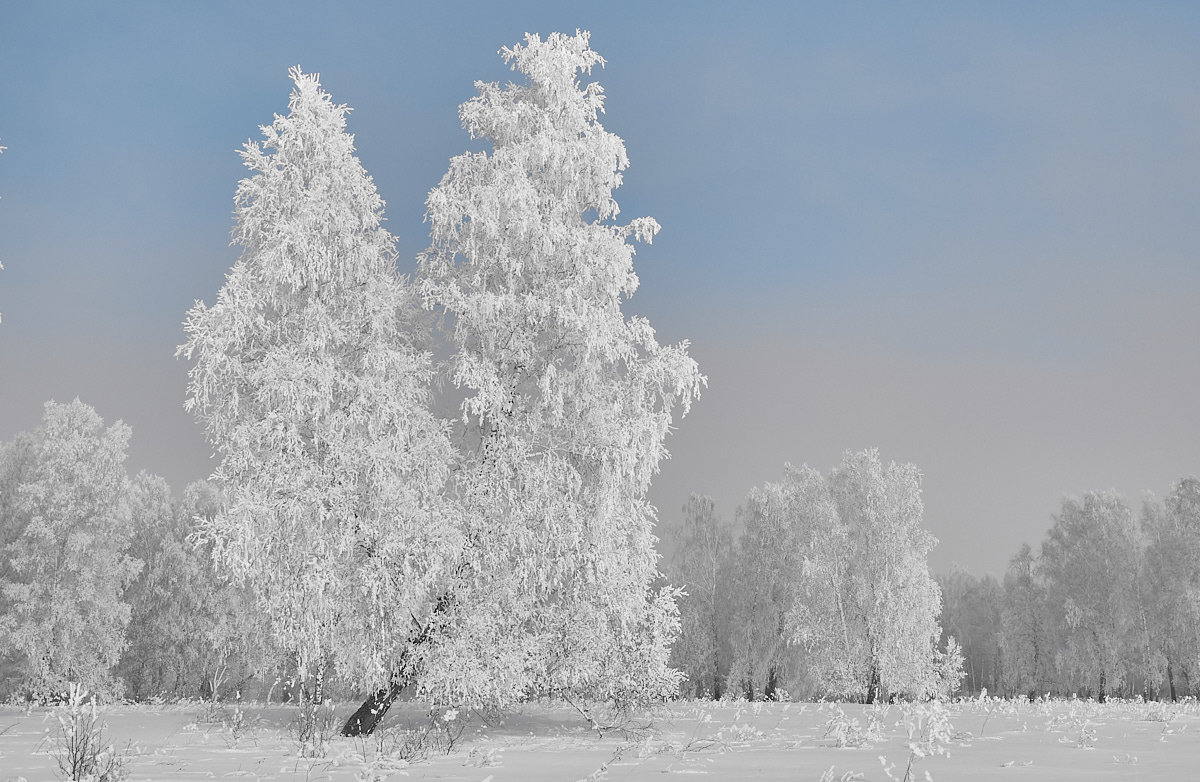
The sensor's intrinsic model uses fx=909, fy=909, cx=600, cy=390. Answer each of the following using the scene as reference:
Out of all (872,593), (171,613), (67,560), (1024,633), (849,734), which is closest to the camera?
(849,734)

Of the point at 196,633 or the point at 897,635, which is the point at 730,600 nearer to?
the point at 897,635

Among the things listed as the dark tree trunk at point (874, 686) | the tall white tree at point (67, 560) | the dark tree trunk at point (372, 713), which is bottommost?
the dark tree trunk at point (874, 686)

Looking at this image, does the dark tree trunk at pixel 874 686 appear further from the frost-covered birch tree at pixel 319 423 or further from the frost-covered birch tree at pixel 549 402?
the frost-covered birch tree at pixel 319 423

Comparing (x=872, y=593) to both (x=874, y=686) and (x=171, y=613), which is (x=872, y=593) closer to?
(x=874, y=686)

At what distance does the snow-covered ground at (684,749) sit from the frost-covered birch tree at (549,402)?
4.06 ft

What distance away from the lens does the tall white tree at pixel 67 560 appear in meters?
30.0

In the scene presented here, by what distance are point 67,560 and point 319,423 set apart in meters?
22.9

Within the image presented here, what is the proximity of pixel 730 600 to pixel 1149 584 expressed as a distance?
18.1m

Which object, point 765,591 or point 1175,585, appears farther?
point 765,591

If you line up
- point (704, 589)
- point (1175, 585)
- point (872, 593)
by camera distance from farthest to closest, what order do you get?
1. point (704, 589)
2. point (1175, 585)
3. point (872, 593)

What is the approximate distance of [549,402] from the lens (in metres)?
14.2

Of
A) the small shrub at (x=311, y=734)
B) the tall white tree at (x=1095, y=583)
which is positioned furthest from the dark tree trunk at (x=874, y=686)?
the small shrub at (x=311, y=734)

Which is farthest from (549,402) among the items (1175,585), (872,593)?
(1175,585)

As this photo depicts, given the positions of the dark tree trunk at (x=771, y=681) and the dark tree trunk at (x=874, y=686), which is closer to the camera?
the dark tree trunk at (x=874, y=686)
